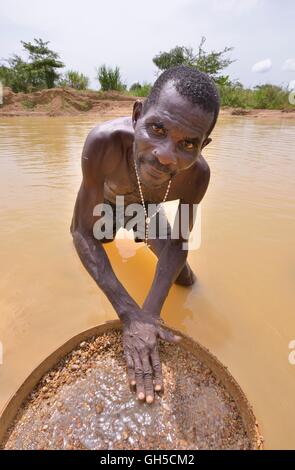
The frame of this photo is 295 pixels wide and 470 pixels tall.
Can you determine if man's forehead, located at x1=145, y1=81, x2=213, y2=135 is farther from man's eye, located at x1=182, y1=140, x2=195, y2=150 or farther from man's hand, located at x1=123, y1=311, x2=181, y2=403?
man's hand, located at x1=123, y1=311, x2=181, y2=403

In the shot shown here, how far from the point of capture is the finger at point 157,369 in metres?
1.05

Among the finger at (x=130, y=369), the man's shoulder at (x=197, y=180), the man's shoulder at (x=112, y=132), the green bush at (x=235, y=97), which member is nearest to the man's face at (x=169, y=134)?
the man's shoulder at (x=112, y=132)

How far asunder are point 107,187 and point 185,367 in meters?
1.25

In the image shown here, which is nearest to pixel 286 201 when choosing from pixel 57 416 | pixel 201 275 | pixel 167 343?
pixel 201 275

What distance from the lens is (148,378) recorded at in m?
1.06

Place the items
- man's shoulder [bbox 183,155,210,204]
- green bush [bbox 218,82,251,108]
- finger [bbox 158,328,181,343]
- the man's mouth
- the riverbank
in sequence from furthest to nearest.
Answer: green bush [bbox 218,82,251,108]
the riverbank
man's shoulder [bbox 183,155,210,204]
the man's mouth
finger [bbox 158,328,181,343]

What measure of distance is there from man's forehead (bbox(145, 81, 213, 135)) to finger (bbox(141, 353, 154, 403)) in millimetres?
867

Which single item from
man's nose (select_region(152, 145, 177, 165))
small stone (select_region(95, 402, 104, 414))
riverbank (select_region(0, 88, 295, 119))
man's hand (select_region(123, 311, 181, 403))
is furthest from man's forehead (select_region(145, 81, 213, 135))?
riverbank (select_region(0, 88, 295, 119))

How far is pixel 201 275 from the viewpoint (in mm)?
2238

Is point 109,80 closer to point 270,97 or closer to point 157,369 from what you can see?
point 270,97

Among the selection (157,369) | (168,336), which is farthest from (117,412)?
(168,336)

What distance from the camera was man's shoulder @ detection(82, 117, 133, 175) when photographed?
1.58m
